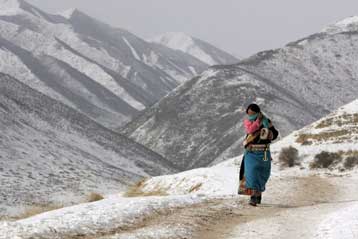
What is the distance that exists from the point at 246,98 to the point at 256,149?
459 feet

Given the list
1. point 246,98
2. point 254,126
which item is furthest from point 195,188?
point 246,98

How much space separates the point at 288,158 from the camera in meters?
31.0

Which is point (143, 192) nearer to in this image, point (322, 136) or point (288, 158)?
point (288, 158)

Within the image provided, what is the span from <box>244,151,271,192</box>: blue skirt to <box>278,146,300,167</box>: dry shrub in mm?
16296

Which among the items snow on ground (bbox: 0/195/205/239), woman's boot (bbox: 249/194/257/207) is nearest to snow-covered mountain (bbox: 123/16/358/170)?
woman's boot (bbox: 249/194/257/207)

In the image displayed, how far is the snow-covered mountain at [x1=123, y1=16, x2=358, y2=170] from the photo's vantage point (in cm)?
13450

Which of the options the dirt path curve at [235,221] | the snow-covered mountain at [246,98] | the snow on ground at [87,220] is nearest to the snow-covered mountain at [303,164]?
the dirt path curve at [235,221]

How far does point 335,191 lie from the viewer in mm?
20766

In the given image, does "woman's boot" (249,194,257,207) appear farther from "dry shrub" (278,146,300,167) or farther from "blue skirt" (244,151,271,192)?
"dry shrub" (278,146,300,167)

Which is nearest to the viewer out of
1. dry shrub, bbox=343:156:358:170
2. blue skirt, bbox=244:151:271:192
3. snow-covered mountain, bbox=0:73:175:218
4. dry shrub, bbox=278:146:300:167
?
blue skirt, bbox=244:151:271:192

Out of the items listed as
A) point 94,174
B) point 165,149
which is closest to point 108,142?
point 94,174

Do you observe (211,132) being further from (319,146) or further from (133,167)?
(319,146)

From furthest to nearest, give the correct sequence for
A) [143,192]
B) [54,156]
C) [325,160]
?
1. [54,156]
2. [143,192]
3. [325,160]

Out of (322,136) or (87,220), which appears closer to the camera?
(87,220)
